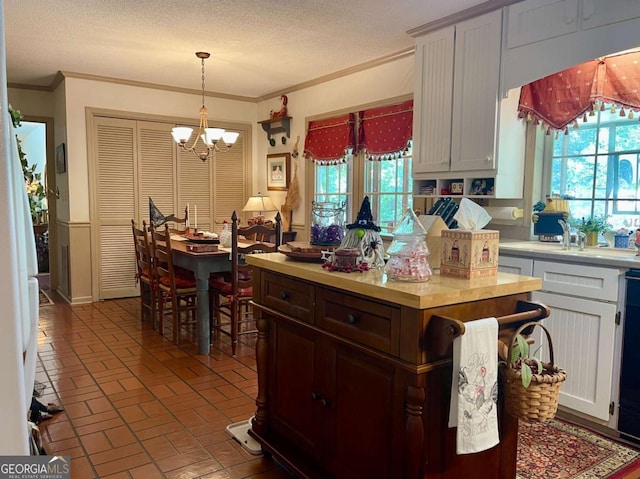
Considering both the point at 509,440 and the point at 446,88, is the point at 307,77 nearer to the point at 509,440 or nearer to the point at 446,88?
the point at 446,88

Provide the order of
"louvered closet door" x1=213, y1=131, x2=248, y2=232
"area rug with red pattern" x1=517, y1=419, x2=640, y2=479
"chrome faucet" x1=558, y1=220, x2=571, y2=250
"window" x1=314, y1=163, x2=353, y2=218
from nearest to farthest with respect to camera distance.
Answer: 1. "area rug with red pattern" x1=517, y1=419, x2=640, y2=479
2. "chrome faucet" x1=558, y1=220, x2=571, y2=250
3. "window" x1=314, y1=163, x2=353, y2=218
4. "louvered closet door" x1=213, y1=131, x2=248, y2=232

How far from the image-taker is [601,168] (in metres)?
3.20

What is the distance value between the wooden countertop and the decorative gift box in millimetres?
40

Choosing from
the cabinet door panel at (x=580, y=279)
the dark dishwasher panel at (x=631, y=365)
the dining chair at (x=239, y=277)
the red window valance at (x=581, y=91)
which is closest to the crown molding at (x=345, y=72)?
the red window valance at (x=581, y=91)

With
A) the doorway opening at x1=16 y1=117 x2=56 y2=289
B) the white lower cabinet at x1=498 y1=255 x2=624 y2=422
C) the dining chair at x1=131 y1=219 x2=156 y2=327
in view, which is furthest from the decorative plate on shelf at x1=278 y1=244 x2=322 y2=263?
the dining chair at x1=131 y1=219 x2=156 y2=327

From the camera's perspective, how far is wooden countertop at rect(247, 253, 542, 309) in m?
1.51

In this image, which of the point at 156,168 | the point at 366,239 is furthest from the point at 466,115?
the point at 156,168

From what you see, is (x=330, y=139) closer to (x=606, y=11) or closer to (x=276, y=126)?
(x=276, y=126)

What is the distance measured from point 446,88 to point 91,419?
3149mm

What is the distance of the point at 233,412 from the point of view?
2.88 m

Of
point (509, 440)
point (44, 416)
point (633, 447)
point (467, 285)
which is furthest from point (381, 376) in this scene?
point (44, 416)

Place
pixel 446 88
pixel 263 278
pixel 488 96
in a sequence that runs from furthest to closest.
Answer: pixel 446 88 → pixel 488 96 → pixel 263 278

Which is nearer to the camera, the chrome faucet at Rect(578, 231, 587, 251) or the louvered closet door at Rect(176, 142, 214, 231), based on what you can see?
the chrome faucet at Rect(578, 231, 587, 251)

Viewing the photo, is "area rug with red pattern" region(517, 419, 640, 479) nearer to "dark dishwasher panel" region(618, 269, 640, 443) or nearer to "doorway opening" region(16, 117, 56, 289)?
"dark dishwasher panel" region(618, 269, 640, 443)
